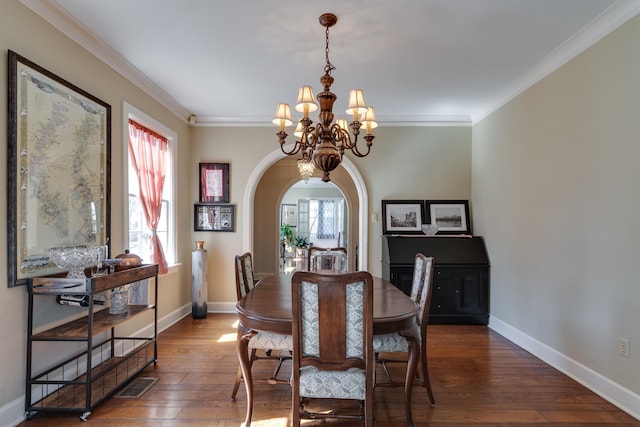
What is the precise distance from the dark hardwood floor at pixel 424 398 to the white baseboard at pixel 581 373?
57mm

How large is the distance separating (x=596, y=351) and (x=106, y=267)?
3853mm

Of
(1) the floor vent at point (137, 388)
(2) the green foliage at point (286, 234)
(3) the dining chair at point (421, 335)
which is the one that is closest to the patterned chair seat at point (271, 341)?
(3) the dining chair at point (421, 335)

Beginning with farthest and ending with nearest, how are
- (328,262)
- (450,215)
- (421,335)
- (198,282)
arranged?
(450,215)
(198,282)
(328,262)
(421,335)

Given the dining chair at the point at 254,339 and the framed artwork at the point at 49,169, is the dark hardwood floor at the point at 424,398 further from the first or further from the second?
the framed artwork at the point at 49,169

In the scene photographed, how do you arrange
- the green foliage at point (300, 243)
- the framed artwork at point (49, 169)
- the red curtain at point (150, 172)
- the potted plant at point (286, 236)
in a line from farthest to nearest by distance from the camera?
the green foliage at point (300, 243)
the potted plant at point (286, 236)
the red curtain at point (150, 172)
the framed artwork at point (49, 169)

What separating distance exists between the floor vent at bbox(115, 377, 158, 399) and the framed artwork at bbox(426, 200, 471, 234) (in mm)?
3749

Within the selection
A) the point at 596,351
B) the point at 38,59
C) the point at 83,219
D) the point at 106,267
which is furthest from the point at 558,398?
the point at 38,59

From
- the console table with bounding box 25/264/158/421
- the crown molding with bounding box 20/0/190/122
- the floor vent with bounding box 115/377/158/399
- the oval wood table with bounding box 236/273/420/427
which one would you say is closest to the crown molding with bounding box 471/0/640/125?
the oval wood table with bounding box 236/273/420/427

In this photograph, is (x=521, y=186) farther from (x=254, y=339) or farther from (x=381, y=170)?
(x=254, y=339)

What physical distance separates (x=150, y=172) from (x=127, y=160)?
1.75 feet

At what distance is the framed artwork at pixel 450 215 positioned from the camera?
15.9 ft

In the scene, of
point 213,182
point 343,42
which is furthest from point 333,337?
point 213,182

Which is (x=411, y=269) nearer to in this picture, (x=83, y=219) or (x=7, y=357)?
(x=83, y=219)

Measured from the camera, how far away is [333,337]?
1844mm
